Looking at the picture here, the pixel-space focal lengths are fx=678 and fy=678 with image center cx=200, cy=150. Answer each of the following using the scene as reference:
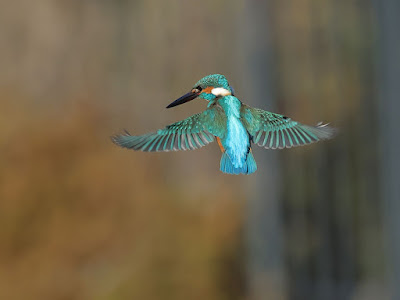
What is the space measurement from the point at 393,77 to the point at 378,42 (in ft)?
0.25

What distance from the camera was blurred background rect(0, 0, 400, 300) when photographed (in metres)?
1.39

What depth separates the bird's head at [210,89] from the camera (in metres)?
0.16

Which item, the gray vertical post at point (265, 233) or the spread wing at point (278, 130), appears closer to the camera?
the spread wing at point (278, 130)

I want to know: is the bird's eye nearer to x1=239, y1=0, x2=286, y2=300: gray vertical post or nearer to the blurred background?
the blurred background

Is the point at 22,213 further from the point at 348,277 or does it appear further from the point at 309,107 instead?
the point at 348,277

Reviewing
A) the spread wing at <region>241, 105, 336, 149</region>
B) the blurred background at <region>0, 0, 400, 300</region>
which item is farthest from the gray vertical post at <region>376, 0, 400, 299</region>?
the spread wing at <region>241, 105, 336, 149</region>

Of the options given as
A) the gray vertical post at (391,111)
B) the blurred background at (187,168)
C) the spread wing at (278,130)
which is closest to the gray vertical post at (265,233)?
the blurred background at (187,168)

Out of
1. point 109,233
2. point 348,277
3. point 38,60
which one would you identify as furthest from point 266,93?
point 38,60

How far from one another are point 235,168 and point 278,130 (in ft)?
0.11

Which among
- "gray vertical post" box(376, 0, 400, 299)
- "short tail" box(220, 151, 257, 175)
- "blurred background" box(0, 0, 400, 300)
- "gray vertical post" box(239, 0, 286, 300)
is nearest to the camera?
"short tail" box(220, 151, 257, 175)

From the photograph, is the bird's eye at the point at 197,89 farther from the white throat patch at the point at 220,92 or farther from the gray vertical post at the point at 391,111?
the gray vertical post at the point at 391,111

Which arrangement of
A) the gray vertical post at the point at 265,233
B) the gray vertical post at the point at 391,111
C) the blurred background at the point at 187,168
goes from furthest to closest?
the gray vertical post at the point at 265,233 < the blurred background at the point at 187,168 < the gray vertical post at the point at 391,111

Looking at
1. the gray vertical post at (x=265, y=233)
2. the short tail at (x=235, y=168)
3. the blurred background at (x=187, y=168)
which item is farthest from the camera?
the gray vertical post at (x=265, y=233)

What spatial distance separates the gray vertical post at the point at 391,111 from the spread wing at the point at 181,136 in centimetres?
114
